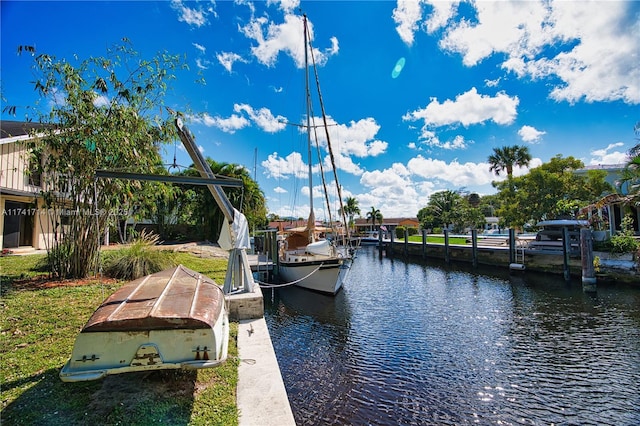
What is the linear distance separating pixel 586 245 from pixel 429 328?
1065 cm

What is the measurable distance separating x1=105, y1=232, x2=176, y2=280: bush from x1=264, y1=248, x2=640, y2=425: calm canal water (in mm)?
4318

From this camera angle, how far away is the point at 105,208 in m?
8.81

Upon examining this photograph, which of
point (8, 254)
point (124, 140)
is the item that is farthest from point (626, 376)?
Answer: point (8, 254)

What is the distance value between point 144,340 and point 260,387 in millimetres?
1685

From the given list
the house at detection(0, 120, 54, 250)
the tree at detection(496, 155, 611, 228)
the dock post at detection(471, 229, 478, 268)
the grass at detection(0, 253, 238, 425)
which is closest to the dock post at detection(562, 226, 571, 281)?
the dock post at detection(471, 229, 478, 268)

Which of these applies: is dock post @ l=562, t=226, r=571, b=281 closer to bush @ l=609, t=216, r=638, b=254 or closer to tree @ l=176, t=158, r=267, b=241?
bush @ l=609, t=216, r=638, b=254

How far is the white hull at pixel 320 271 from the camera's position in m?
13.6

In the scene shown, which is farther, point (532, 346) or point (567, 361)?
point (532, 346)

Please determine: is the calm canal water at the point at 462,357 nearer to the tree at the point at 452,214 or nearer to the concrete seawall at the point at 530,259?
the concrete seawall at the point at 530,259

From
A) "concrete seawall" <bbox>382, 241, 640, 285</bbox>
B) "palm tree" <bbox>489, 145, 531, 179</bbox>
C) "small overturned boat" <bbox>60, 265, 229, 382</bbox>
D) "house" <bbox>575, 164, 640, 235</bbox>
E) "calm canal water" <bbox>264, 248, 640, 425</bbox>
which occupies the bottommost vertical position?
"calm canal water" <bbox>264, 248, 640, 425</bbox>

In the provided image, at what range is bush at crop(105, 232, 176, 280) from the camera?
9688 mm

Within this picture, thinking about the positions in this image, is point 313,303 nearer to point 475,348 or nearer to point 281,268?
point 281,268

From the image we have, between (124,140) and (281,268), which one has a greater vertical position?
(124,140)

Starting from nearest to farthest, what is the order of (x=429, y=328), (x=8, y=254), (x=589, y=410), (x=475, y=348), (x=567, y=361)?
(x=589, y=410)
(x=567, y=361)
(x=475, y=348)
(x=429, y=328)
(x=8, y=254)
